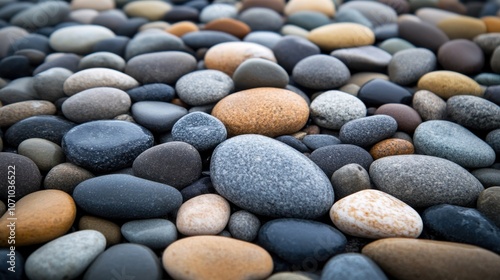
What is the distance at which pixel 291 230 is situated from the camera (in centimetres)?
187

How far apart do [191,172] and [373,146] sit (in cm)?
126

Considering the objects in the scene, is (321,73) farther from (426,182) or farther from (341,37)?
(426,182)

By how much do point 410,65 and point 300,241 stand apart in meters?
2.11

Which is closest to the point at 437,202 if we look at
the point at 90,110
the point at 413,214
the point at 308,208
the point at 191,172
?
the point at 413,214

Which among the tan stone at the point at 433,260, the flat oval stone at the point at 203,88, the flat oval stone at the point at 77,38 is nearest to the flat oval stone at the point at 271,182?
the tan stone at the point at 433,260

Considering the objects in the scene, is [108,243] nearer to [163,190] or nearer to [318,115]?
[163,190]

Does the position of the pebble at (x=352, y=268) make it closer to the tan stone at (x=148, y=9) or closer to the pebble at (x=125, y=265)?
the pebble at (x=125, y=265)

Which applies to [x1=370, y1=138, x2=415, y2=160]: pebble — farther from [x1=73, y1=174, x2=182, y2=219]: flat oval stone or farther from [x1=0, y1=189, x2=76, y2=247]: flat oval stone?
[x1=0, y1=189, x2=76, y2=247]: flat oval stone

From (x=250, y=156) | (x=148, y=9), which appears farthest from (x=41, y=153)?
(x=148, y=9)

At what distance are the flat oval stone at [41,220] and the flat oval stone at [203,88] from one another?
117cm

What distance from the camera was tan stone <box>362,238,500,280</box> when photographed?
64.2 inches

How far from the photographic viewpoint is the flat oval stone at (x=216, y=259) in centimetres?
169

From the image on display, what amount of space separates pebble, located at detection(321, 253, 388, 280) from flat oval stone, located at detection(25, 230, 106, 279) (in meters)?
1.15


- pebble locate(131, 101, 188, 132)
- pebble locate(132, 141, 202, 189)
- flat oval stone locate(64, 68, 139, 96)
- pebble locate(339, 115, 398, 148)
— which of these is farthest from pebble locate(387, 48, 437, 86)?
flat oval stone locate(64, 68, 139, 96)
